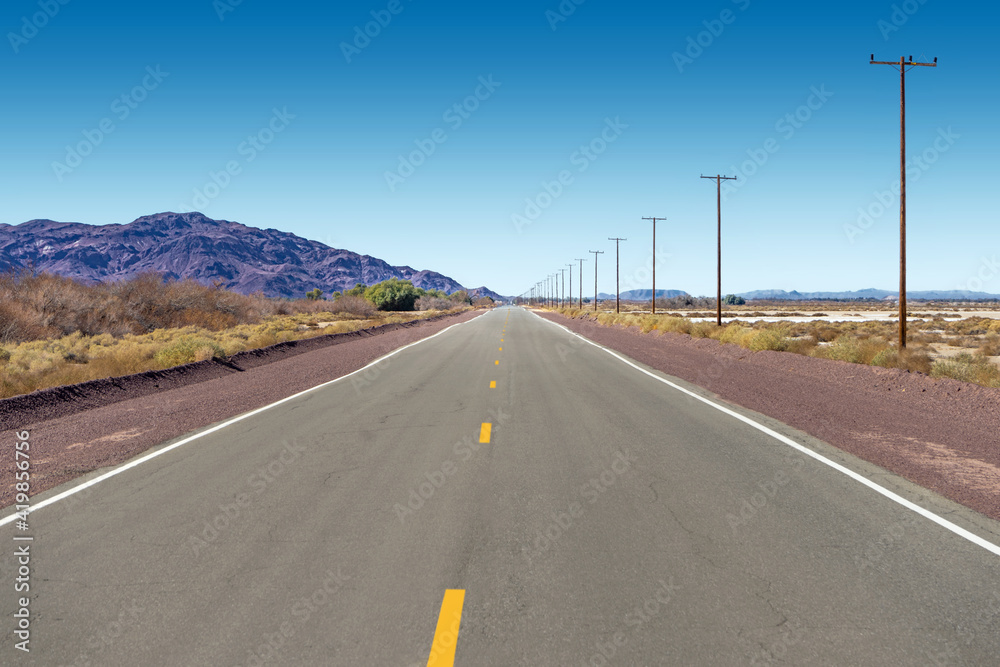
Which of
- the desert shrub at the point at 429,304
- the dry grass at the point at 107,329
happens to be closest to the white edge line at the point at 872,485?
the dry grass at the point at 107,329

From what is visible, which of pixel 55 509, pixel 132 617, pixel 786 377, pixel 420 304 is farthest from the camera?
pixel 420 304

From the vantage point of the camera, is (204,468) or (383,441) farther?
(383,441)

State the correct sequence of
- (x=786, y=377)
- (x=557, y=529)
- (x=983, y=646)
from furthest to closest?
(x=786, y=377) < (x=557, y=529) < (x=983, y=646)

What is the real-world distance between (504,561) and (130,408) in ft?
33.9

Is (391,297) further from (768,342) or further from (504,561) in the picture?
(504,561)

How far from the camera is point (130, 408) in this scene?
11.9m

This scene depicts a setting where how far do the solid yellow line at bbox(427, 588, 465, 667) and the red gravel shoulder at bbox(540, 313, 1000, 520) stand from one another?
4.97m

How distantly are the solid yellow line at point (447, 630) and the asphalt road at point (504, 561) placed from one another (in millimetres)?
30

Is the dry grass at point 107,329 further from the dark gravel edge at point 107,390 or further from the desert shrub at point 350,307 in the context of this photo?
the desert shrub at point 350,307

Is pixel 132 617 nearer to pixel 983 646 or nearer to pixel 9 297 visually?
pixel 983 646

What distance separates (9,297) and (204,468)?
24.8 metres

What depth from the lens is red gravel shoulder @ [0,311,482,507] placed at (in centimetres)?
787

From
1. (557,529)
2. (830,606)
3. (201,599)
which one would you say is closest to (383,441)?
(557,529)

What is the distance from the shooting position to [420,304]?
13475cm
